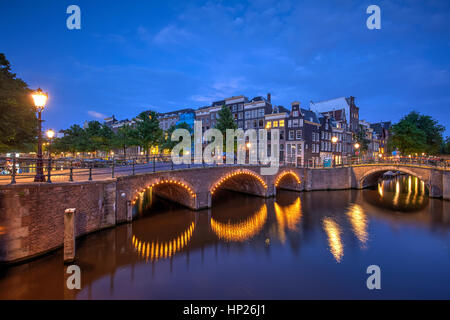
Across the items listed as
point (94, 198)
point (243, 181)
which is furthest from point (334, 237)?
point (94, 198)

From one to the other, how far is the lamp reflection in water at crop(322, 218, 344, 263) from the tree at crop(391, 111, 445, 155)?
36.8 meters

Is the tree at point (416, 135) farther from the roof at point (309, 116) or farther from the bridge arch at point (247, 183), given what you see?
the bridge arch at point (247, 183)

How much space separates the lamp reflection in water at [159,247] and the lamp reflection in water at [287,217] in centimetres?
683

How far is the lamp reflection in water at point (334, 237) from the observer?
12469 millimetres

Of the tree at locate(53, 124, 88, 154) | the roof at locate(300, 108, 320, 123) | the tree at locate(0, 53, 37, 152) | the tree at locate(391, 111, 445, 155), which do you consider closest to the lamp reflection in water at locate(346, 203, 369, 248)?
the roof at locate(300, 108, 320, 123)

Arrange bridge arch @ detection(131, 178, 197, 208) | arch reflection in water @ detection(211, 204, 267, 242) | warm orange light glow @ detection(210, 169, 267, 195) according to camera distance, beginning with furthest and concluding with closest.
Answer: warm orange light glow @ detection(210, 169, 267, 195), bridge arch @ detection(131, 178, 197, 208), arch reflection in water @ detection(211, 204, 267, 242)

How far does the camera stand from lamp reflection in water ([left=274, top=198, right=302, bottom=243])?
1658 centimetres

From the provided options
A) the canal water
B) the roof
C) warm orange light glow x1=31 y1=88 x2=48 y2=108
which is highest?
the roof

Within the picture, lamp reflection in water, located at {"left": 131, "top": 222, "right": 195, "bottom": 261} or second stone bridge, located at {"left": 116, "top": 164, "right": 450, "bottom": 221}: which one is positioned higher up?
second stone bridge, located at {"left": 116, "top": 164, "right": 450, "bottom": 221}

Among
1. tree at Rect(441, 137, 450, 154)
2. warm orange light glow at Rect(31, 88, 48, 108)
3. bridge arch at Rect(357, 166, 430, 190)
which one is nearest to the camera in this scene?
warm orange light glow at Rect(31, 88, 48, 108)

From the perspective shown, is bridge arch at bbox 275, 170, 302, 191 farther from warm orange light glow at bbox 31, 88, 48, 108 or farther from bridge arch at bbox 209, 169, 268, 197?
warm orange light glow at bbox 31, 88, 48, 108
